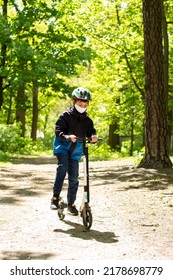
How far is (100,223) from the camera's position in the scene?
22.9ft

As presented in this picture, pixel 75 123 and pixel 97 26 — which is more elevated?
pixel 97 26

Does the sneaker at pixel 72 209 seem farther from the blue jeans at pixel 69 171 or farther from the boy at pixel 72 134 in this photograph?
the blue jeans at pixel 69 171

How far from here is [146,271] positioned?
4434 millimetres

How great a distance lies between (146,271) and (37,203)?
467 centimetres

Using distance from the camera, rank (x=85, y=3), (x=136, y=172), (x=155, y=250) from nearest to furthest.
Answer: (x=155, y=250), (x=136, y=172), (x=85, y=3)

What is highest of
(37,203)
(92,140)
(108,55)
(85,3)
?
(85,3)

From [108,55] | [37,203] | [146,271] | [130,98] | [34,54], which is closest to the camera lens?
[146,271]

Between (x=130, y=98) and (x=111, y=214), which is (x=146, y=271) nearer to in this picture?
(x=111, y=214)

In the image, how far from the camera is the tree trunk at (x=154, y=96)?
485 inches

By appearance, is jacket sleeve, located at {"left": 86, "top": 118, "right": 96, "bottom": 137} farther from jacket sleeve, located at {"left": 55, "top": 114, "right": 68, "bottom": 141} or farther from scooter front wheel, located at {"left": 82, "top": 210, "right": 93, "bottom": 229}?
scooter front wheel, located at {"left": 82, "top": 210, "right": 93, "bottom": 229}

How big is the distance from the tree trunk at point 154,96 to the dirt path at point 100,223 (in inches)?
27.6

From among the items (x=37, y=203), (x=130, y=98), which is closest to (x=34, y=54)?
(x=130, y=98)

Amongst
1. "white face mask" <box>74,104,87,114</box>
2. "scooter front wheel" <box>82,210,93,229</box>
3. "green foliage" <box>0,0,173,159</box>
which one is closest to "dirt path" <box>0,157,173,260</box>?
"scooter front wheel" <box>82,210,93,229</box>

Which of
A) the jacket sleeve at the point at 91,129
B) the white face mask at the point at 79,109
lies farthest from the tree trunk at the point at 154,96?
the white face mask at the point at 79,109
